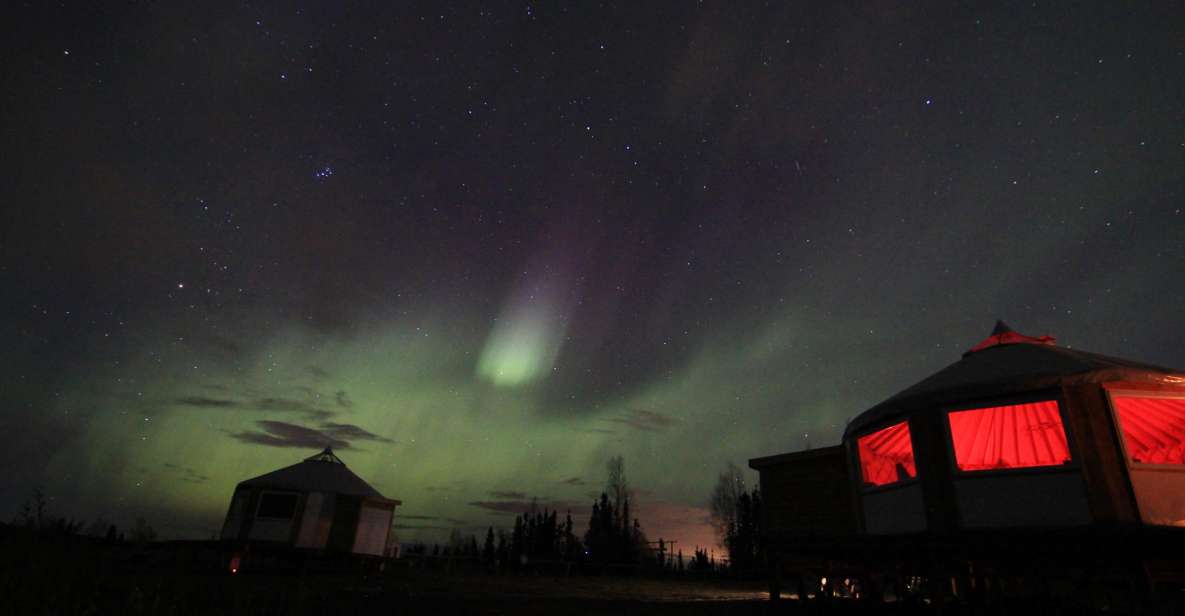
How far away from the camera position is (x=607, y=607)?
32.2 ft

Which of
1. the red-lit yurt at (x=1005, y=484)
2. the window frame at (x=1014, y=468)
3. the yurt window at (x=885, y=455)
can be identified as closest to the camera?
the red-lit yurt at (x=1005, y=484)

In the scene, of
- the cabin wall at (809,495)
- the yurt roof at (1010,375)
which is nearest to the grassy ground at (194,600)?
the cabin wall at (809,495)

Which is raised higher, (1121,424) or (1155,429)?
(1155,429)

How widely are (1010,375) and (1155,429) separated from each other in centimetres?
368

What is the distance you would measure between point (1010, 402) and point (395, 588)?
12348 millimetres

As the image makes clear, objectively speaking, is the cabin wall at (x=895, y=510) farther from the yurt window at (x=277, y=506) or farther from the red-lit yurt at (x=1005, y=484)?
the yurt window at (x=277, y=506)

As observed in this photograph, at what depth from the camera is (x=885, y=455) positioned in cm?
1093

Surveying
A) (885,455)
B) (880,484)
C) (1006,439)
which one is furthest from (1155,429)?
(880,484)

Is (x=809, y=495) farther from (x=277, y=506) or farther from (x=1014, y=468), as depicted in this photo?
(x=277, y=506)

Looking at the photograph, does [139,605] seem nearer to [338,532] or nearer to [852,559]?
[852,559]

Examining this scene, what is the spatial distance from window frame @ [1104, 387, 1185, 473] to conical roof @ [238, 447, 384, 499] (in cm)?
2250

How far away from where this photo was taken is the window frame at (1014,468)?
7.23 meters

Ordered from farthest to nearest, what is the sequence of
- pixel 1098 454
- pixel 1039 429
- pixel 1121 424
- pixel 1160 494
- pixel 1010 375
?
pixel 1039 429, pixel 1010 375, pixel 1121 424, pixel 1098 454, pixel 1160 494

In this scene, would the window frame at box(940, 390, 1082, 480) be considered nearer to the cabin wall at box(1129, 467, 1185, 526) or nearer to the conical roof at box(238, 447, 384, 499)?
the cabin wall at box(1129, 467, 1185, 526)
